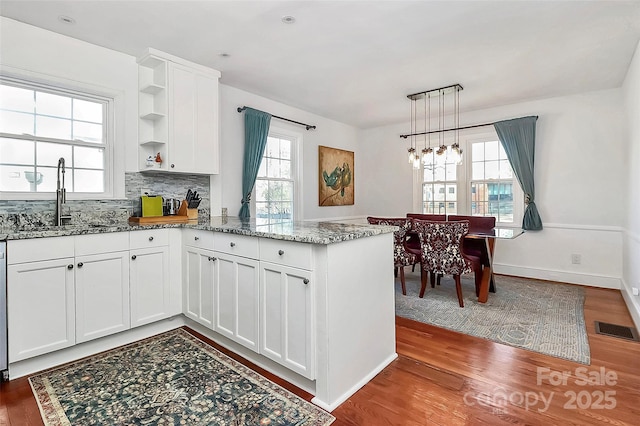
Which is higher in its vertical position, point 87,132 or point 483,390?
point 87,132

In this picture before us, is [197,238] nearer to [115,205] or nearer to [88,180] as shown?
[115,205]

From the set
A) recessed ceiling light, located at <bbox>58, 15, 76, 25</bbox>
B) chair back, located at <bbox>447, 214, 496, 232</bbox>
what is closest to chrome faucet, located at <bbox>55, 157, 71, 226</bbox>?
recessed ceiling light, located at <bbox>58, 15, 76, 25</bbox>

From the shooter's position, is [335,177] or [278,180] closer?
[278,180]

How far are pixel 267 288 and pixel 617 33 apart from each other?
3.52m

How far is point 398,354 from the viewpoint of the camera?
2.37 m

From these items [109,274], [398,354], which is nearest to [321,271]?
[398,354]

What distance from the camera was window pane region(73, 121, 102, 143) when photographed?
2.84 metres

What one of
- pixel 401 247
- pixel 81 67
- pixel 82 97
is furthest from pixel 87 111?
pixel 401 247

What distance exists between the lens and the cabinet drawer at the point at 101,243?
228 cm

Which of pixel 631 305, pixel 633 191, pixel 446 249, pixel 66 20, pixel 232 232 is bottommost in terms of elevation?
pixel 631 305

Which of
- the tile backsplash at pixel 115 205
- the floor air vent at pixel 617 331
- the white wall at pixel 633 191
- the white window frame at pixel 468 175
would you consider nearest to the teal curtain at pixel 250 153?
the tile backsplash at pixel 115 205

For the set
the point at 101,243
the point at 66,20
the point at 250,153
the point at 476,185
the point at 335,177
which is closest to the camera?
the point at 101,243

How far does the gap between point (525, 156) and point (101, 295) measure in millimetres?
5172

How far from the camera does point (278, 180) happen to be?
15.5 feet
